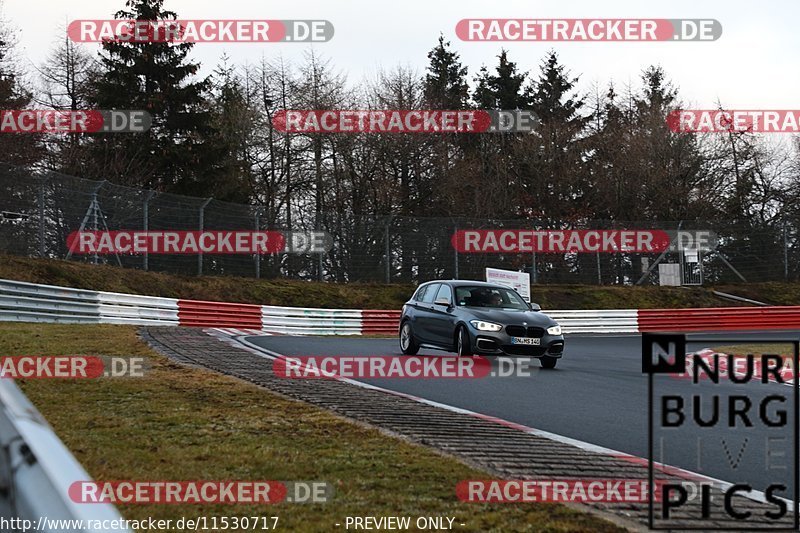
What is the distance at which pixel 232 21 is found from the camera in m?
21.4

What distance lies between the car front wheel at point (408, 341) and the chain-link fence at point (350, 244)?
39.2ft

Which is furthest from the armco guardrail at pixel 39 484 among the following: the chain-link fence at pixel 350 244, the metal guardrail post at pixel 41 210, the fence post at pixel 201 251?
the fence post at pixel 201 251

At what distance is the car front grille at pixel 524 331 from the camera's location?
15094mm

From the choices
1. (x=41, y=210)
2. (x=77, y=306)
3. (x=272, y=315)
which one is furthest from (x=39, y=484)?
(x=272, y=315)

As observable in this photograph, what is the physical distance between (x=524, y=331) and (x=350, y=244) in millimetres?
18388

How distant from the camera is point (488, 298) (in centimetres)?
1636

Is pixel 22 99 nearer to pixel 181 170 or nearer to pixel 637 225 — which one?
pixel 181 170

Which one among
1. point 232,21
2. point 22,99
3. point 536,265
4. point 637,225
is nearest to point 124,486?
point 232,21

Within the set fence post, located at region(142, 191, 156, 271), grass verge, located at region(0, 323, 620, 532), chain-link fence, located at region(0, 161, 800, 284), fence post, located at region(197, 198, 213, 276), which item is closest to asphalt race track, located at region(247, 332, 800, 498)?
grass verge, located at region(0, 323, 620, 532)

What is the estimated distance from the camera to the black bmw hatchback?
15.1m

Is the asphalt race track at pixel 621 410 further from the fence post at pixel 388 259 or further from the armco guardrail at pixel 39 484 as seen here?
the fence post at pixel 388 259

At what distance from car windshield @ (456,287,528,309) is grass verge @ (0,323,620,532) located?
631 centimetres

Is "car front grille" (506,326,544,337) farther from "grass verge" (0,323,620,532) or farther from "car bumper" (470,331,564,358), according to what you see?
"grass verge" (0,323,620,532)

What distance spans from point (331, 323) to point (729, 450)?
21995 mm
